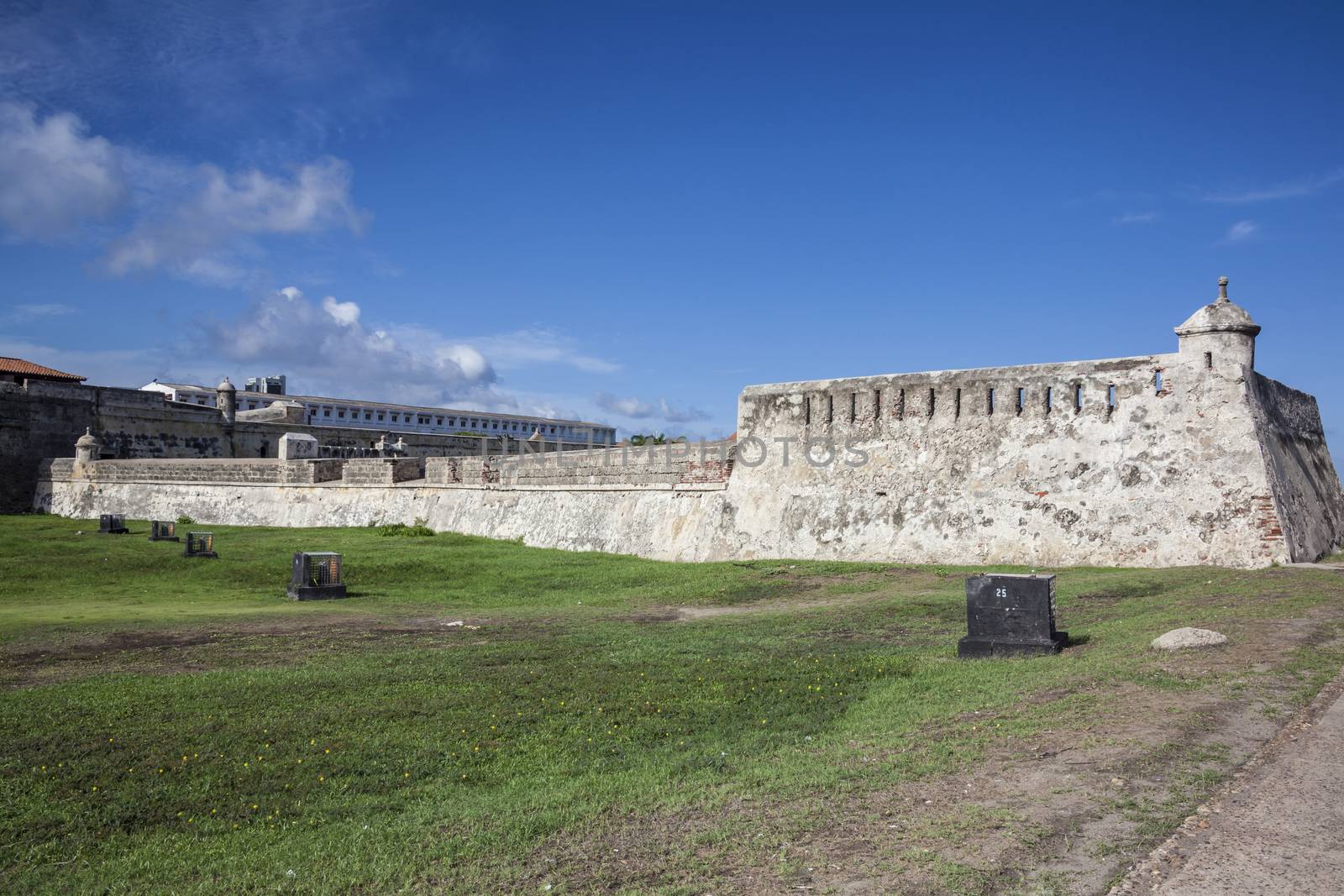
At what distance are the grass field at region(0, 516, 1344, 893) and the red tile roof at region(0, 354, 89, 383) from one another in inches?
1364

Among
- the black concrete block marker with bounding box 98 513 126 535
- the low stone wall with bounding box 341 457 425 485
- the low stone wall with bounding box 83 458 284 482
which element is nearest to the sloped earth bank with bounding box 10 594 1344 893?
the low stone wall with bounding box 341 457 425 485

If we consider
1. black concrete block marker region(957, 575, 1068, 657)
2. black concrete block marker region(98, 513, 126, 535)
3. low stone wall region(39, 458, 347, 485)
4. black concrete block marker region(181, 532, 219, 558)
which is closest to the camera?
black concrete block marker region(957, 575, 1068, 657)

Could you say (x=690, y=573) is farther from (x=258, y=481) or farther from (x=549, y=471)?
(x=258, y=481)

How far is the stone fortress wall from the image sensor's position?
40.9 feet

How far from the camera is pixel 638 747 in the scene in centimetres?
566

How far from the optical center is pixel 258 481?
2859 centimetres

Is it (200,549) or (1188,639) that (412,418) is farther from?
(1188,639)

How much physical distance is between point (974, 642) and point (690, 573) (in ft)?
25.7

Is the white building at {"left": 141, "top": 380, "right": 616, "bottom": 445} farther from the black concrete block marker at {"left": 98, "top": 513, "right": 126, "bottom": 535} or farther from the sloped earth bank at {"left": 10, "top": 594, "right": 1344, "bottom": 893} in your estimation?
the sloped earth bank at {"left": 10, "top": 594, "right": 1344, "bottom": 893}

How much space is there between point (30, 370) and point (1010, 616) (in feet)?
142

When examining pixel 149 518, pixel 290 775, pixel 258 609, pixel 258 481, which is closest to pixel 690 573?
pixel 258 609

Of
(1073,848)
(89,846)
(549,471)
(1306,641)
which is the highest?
(549,471)

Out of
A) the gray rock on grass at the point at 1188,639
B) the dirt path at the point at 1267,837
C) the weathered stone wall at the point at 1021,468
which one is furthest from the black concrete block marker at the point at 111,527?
the dirt path at the point at 1267,837

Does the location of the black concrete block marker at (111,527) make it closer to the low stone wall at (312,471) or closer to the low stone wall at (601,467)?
the low stone wall at (312,471)
